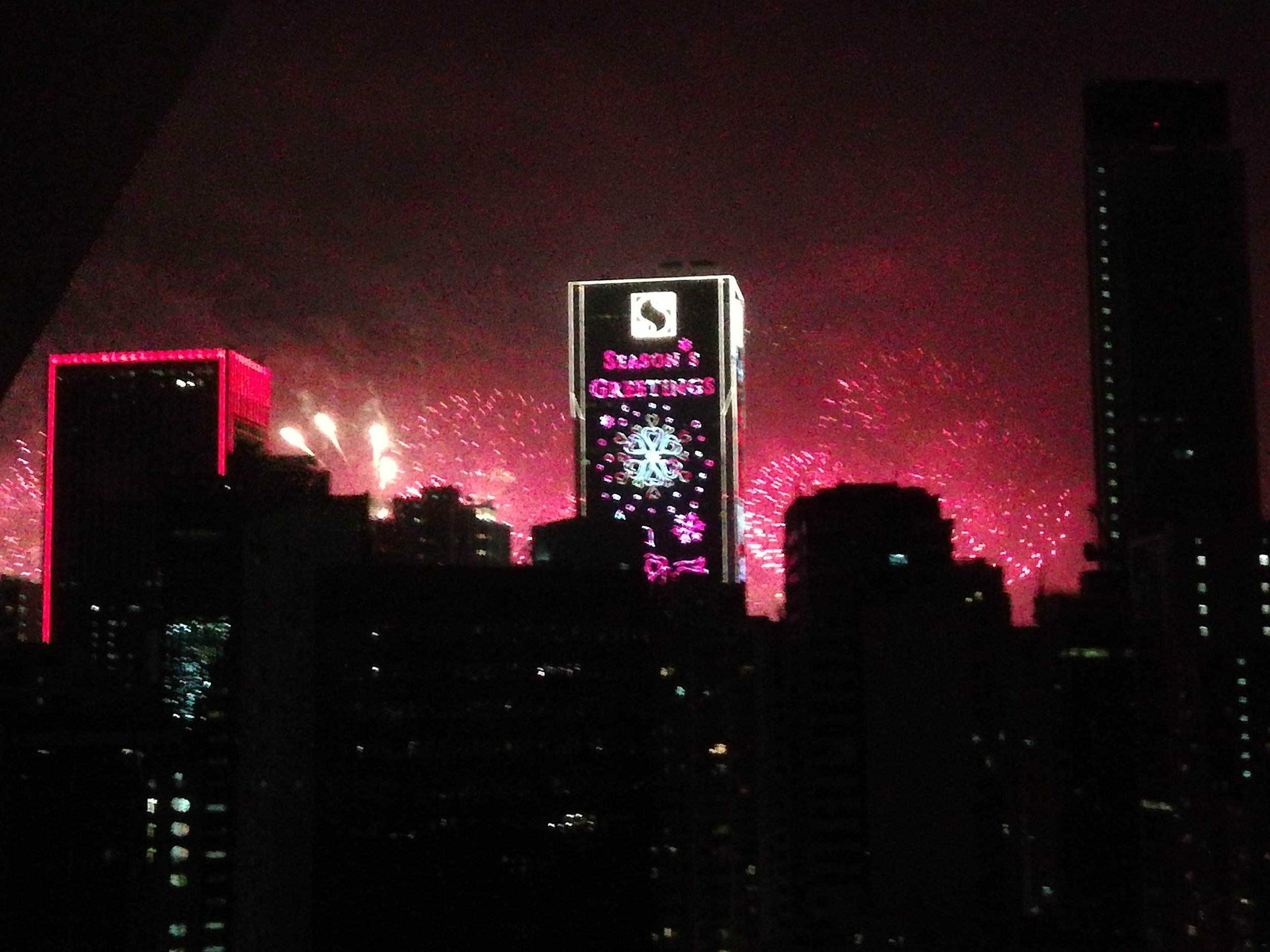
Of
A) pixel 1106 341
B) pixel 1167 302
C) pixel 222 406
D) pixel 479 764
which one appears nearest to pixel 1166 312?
pixel 1167 302

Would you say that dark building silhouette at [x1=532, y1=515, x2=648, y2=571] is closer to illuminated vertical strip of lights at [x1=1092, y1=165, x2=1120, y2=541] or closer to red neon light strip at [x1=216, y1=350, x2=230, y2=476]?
red neon light strip at [x1=216, y1=350, x2=230, y2=476]

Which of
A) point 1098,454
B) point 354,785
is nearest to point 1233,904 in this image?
point 354,785

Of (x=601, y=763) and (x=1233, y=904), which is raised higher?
(x=601, y=763)

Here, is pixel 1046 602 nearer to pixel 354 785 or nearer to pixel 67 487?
pixel 354 785

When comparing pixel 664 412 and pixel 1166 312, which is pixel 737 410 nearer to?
pixel 664 412

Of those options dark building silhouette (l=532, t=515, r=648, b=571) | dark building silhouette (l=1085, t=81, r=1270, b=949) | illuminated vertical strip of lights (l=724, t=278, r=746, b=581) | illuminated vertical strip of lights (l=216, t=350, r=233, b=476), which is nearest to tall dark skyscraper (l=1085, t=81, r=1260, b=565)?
dark building silhouette (l=1085, t=81, r=1270, b=949)

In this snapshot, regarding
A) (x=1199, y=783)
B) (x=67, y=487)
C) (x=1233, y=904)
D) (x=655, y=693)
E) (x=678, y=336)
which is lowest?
(x=1233, y=904)
